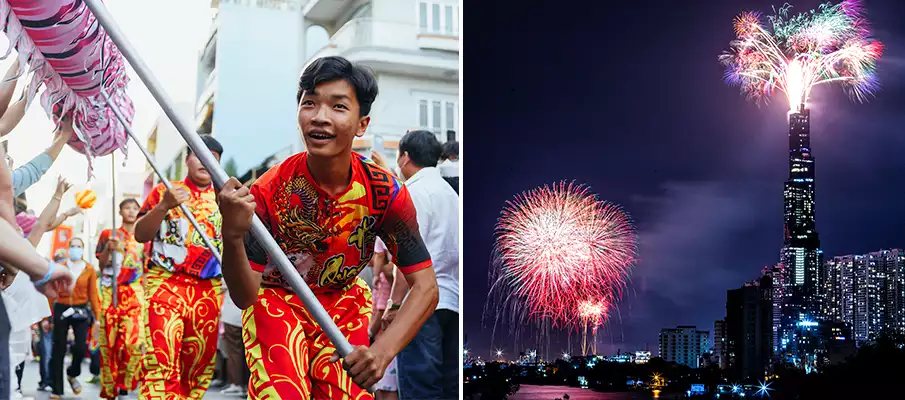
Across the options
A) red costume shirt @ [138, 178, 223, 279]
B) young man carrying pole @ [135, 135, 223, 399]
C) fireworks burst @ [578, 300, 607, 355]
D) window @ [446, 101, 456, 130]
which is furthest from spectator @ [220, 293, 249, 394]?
fireworks burst @ [578, 300, 607, 355]

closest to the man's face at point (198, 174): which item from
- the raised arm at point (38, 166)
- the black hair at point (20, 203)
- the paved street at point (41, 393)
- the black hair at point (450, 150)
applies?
the raised arm at point (38, 166)

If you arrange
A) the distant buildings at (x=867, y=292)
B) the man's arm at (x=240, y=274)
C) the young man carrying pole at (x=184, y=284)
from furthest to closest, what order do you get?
the distant buildings at (x=867, y=292), the young man carrying pole at (x=184, y=284), the man's arm at (x=240, y=274)

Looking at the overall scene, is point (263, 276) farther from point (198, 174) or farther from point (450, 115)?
point (450, 115)

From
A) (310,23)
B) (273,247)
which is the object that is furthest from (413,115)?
(273,247)

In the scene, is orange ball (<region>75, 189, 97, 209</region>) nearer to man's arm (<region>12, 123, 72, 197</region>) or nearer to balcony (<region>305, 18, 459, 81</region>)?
man's arm (<region>12, 123, 72, 197</region>)

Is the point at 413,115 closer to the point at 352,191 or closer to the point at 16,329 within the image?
the point at 352,191

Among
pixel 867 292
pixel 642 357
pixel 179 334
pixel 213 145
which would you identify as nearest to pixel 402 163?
pixel 213 145

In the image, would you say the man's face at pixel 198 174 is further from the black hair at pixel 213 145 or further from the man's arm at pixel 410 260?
the man's arm at pixel 410 260

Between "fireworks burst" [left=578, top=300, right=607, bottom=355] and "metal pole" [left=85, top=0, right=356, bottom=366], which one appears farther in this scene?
"fireworks burst" [left=578, top=300, right=607, bottom=355]
